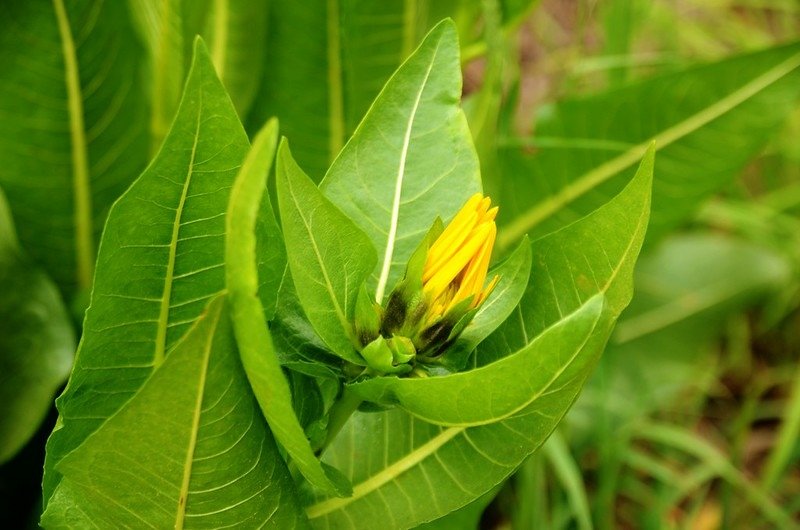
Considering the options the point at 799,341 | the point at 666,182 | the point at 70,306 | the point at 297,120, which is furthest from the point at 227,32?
the point at 799,341

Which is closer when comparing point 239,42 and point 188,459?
point 188,459

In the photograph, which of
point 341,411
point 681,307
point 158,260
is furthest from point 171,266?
point 681,307

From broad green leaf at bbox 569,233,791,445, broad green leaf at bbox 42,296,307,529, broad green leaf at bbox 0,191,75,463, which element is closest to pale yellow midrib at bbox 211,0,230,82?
broad green leaf at bbox 0,191,75,463

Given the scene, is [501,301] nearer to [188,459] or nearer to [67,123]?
[188,459]

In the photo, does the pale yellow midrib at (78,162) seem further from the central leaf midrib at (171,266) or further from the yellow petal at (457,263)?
the yellow petal at (457,263)

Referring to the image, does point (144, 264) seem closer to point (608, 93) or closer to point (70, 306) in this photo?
point (70, 306)

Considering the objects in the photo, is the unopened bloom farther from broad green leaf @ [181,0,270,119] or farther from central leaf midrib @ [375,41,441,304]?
broad green leaf @ [181,0,270,119]

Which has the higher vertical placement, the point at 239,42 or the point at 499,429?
the point at 239,42
